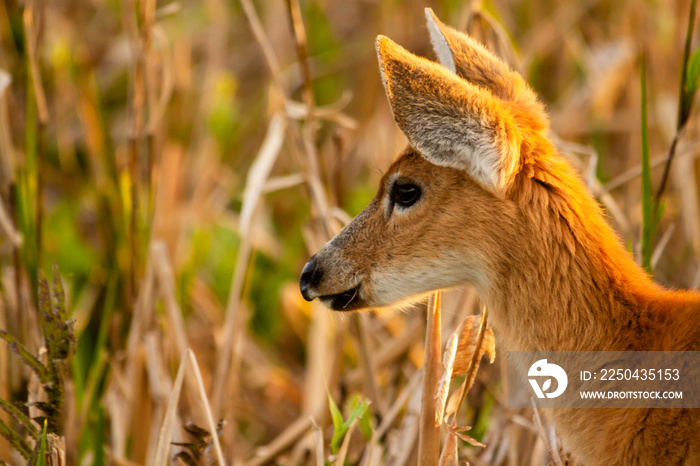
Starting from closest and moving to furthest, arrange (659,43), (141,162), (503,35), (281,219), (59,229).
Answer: (503,35) < (141,162) < (659,43) < (59,229) < (281,219)

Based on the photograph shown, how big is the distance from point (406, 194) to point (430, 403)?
2.18 ft

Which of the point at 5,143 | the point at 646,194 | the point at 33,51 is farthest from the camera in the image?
the point at 5,143

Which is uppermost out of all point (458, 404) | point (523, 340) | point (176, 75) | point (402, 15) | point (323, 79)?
point (402, 15)

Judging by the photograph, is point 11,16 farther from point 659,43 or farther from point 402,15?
point 659,43

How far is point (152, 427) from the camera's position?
3.29 meters

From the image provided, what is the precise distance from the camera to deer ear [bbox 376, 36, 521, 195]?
6.52ft

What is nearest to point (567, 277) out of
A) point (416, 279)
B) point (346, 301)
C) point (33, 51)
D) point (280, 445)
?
point (416, 279)

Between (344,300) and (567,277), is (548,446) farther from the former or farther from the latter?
(344,300)

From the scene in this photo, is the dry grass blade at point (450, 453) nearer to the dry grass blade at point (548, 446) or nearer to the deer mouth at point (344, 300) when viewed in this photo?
the dry grass blade at point (548, 446)

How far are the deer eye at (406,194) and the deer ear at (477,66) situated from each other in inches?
17.4

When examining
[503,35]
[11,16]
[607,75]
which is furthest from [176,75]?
[607,75]

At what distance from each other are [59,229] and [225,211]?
1179 millimetres

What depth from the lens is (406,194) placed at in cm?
243

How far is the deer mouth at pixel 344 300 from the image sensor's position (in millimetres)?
2521
